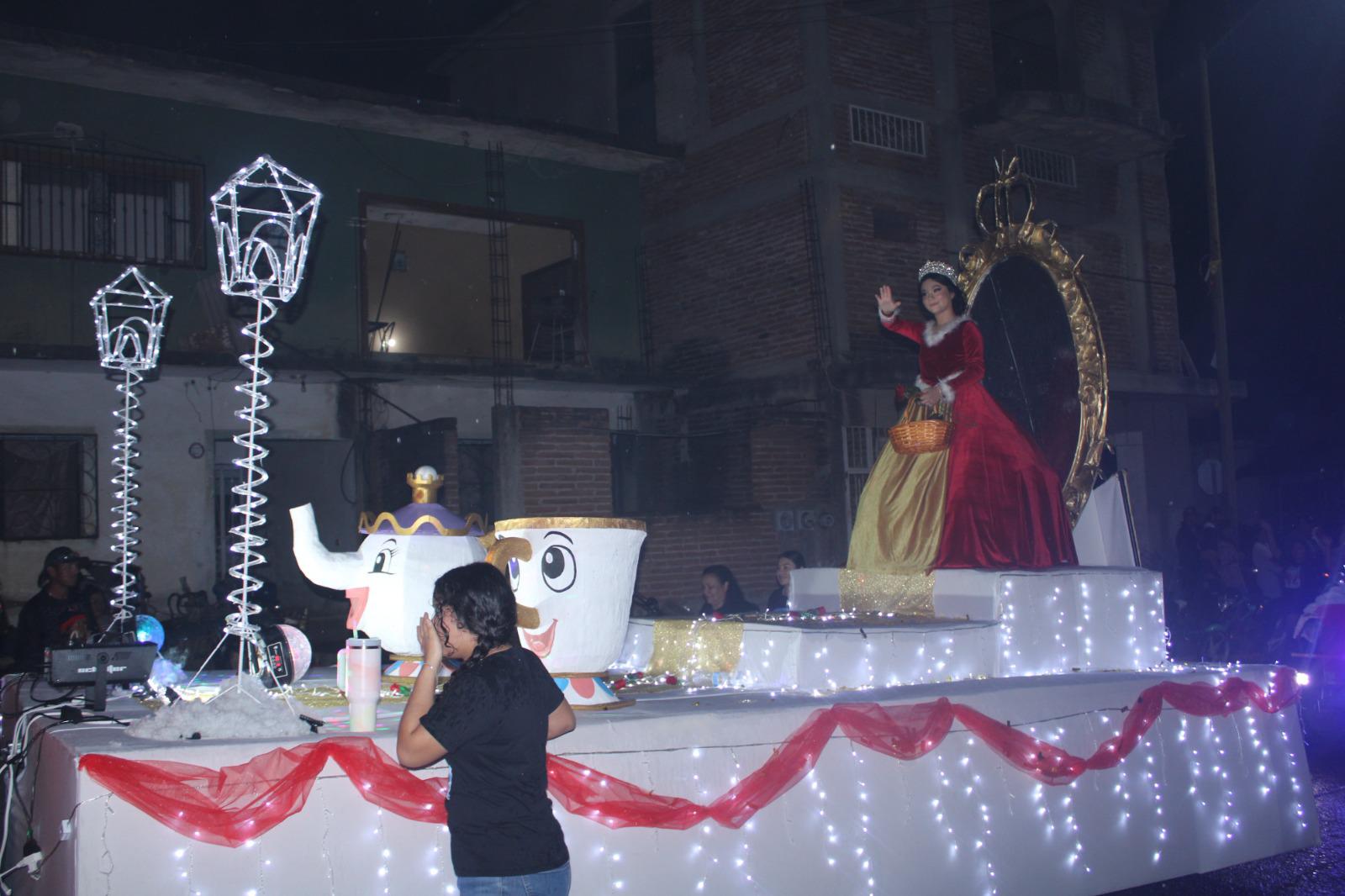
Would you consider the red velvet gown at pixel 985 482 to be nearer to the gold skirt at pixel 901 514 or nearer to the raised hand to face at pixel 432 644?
the gold skirt at pixel 901 514

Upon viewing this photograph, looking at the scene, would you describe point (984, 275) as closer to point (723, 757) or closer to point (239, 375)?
point (723, 757)

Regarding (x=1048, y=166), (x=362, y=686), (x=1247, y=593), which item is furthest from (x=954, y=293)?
(x=1048, y=166)

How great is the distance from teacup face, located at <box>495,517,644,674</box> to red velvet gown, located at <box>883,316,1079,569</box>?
2.24m

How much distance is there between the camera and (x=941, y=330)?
638 cm

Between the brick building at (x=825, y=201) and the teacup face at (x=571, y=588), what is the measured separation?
23.6ft

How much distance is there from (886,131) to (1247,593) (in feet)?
21.3

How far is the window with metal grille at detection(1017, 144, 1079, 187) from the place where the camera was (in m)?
15.4

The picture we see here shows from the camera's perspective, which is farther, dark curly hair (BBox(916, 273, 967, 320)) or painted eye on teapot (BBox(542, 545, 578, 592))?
dark curly hair (BBox(916, 273, 967, 320))

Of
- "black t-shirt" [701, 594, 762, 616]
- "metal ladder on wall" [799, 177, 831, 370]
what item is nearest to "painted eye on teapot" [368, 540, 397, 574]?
"black t-shirt" [701, 594, 762, 616]

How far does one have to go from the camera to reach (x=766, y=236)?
1387 centimetres

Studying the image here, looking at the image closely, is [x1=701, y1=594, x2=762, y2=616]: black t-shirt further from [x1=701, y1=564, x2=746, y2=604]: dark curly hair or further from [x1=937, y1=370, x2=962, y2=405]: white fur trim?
[x1=937, y1=370, x2=962, y2=405]: white fur trim

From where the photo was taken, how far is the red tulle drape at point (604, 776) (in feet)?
10.9

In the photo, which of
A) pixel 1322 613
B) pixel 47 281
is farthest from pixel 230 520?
pixel 1322 613

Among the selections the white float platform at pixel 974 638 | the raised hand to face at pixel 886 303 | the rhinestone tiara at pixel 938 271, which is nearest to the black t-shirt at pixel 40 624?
the white float platform at pixel 974 638
